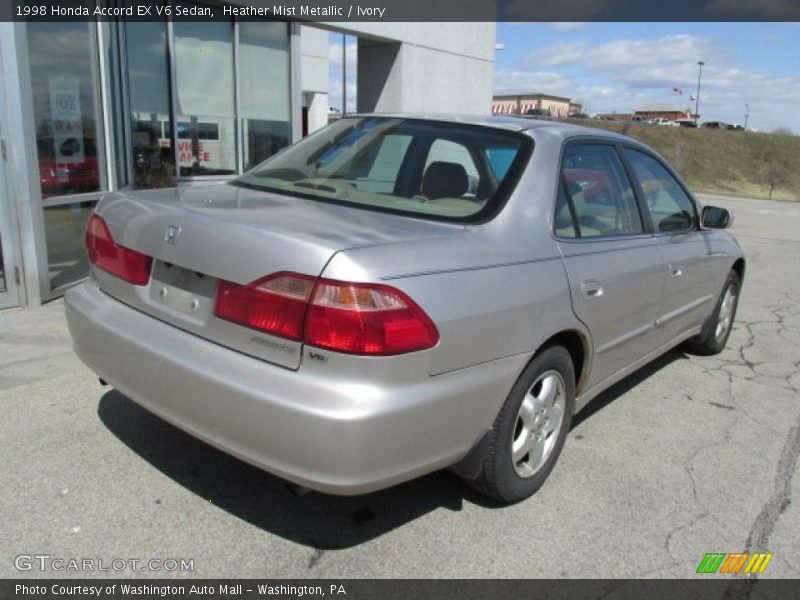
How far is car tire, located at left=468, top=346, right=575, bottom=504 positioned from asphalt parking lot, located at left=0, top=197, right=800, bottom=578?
0.14 m

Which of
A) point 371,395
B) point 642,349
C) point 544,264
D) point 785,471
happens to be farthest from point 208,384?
point 785,471

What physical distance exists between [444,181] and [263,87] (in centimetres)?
700

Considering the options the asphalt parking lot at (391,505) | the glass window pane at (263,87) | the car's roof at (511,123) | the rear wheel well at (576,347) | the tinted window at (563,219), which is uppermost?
the glass window pane at (263,87)

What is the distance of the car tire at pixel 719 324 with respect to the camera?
5.26 metres

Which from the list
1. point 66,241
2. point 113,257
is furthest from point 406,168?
point 66,241

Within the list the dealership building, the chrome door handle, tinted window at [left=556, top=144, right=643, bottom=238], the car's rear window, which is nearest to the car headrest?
the car's rear window

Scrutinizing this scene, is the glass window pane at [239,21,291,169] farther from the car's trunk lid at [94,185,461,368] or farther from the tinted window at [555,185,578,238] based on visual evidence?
the tinted window at [555,185,578,238]

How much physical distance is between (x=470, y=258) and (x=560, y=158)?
1005 mm

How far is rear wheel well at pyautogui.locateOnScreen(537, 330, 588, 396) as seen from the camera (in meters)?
3.05

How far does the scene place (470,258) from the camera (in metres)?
2.56

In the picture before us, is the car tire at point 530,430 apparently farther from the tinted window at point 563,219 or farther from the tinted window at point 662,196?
the tinted window at point 662,196

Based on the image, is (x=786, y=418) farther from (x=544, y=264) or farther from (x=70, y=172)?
(x=70, y=172)

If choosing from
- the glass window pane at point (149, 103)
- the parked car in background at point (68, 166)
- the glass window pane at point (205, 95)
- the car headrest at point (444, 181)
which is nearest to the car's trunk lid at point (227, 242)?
the car headrest at point (444, 181)

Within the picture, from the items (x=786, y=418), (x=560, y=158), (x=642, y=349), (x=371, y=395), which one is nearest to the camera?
(x=371, y=395)
